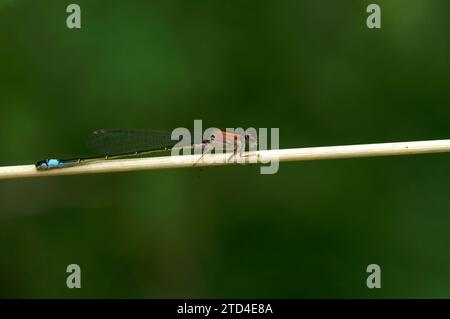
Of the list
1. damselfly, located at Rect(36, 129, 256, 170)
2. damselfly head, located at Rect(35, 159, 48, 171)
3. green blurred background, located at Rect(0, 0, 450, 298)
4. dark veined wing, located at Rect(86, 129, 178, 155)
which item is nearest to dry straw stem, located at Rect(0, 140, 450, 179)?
damselfly head, located at Rect(35, 159, 48, 171)

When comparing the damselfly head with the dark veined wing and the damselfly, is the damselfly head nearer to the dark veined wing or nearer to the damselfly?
the damselfly

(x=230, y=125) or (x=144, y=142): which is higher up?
(x=230, y=125)

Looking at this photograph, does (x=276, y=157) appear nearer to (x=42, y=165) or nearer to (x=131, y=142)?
(x=131, y=142)

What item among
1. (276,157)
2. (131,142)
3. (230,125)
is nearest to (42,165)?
(131,142)

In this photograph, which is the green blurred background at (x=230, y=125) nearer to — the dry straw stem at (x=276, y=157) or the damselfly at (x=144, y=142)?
the damselfly at (x=144, y=142)

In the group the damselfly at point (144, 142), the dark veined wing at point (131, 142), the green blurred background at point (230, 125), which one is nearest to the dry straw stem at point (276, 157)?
the damselfly at point (144, 142)

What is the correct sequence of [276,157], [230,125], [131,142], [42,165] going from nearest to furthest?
[276,157] → [42,165] → [131,142] → [230,125]

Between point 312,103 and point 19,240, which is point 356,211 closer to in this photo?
point 312,103
